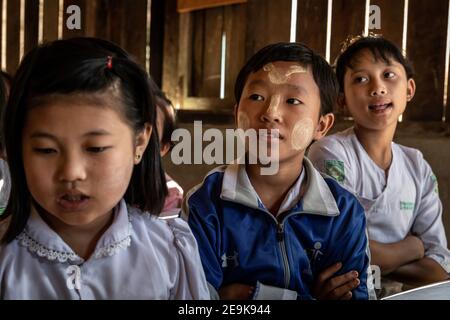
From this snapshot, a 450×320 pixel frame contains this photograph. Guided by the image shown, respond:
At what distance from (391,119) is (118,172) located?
706 millimetres

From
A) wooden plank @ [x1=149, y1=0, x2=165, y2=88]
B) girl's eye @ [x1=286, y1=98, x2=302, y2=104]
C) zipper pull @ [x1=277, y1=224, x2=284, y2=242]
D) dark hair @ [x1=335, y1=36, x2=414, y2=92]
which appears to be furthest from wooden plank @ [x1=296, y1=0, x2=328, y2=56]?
wooden plank @ [x1=149, y1=0, x2=165, y2=88]

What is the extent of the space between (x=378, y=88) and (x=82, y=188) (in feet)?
2.37

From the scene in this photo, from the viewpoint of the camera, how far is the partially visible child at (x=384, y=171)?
3.62 ft

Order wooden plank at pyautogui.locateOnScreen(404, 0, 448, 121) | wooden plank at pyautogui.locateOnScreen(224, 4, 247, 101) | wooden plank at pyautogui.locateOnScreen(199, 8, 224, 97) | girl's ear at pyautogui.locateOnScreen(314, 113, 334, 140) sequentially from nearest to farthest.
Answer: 1. girl's ear at pyautogui.locateOnScreen(314, 113, 334, 140)
2. wooden plank at pyautogui.locateOnScreen(404, 0, 448, 121)
3. wooden plank at pyautogui.locateOnScreen(224, 4, 247, 101)
4. wooden plank at pyautogui.locateOnScreen(199, 8, 224, 97)

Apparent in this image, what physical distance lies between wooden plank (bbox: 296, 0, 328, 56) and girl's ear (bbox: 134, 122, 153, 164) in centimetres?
87

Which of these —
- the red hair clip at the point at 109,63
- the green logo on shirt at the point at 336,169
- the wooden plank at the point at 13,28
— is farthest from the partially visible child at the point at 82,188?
the wooden plank at the point at 13,28

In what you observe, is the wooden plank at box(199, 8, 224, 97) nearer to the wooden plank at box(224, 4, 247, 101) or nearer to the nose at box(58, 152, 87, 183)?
the wooden plank at box(224, 4, 247, 101)

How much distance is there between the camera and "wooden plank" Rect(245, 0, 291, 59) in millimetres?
1515

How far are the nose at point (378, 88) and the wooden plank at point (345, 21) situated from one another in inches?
18.4

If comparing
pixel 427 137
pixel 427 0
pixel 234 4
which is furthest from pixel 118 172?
pixel 234 4

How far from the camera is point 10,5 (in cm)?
190

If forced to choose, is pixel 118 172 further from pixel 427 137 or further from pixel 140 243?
pixel 427 137
